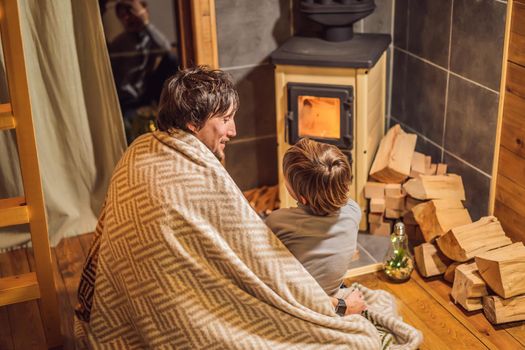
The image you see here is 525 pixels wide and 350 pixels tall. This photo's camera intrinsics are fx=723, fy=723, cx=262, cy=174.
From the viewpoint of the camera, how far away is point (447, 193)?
3.15 metres

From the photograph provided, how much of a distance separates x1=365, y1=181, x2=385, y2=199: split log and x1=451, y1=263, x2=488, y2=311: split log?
24.1 inches

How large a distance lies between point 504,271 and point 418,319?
14.3 inches

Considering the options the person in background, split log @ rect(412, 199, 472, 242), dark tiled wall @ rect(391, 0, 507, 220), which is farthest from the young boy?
the person in background

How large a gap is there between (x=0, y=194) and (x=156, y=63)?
2.09 meters

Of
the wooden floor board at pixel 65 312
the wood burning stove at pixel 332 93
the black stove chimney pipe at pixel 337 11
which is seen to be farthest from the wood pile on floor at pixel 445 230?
the wooden floor board at pixel 65 312

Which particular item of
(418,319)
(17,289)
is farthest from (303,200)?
(17,289)

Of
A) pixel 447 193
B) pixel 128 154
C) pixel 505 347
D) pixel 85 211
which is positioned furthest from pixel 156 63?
pixel 505 347

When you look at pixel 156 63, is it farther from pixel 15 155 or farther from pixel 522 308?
pixel 522 308

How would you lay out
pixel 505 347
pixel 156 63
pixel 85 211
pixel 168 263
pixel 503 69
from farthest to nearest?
1. pixel 156 63
2. pixel 85 211
3. pixel 503 69
4. pixel 505 347
5. pixel 168 263

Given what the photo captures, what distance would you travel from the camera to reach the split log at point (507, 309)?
2.65m

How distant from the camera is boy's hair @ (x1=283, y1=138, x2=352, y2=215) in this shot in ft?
7.06

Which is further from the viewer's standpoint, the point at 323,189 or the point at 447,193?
the point at 447,193

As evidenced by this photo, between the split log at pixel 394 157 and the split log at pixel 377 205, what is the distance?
96mm

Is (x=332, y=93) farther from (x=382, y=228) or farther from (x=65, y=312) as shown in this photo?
(x=65, y=312)
